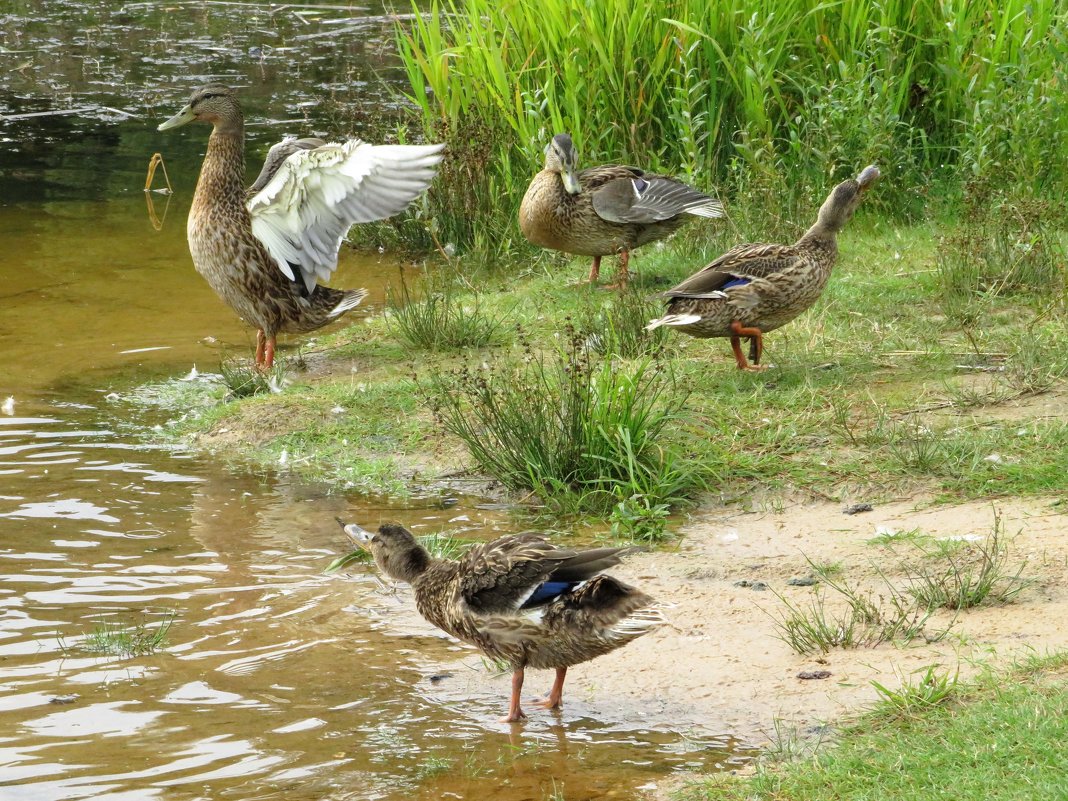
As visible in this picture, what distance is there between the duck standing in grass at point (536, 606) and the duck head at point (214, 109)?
16.4 feet

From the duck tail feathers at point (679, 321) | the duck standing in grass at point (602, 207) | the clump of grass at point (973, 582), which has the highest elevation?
the duck standing in grass at point (602, 207)

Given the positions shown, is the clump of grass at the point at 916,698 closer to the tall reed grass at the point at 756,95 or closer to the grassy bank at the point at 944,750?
the grassy bank at the point at 944,750

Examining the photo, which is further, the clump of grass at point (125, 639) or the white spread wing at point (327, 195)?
the white spread wing at point (327, 195)

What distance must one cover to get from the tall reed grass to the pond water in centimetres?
148

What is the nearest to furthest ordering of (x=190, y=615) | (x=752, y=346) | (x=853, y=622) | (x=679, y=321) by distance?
1. (x=853, y=622)
2. (x=190, y=615)
3. (x=679, y=321)
4. (x=752, y=346)

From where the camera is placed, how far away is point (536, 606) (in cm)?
472

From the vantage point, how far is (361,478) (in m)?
7.18

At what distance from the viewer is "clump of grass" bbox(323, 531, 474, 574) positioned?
6109 mm

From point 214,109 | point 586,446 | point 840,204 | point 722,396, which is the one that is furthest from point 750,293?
point 214,109

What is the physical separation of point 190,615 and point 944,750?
3073mm

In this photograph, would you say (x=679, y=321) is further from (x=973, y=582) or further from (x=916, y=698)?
(x=916, y=698)

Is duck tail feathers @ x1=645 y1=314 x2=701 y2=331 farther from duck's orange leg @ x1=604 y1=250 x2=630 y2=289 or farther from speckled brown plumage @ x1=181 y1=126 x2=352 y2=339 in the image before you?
speckled brown plumage @ x1=181 y1=126 x2=352 y2=339

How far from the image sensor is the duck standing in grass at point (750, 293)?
7.29 meters

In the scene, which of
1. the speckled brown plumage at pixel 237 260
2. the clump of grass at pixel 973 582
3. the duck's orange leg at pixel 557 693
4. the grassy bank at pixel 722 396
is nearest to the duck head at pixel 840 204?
the grassy bank at pixel 722 396
